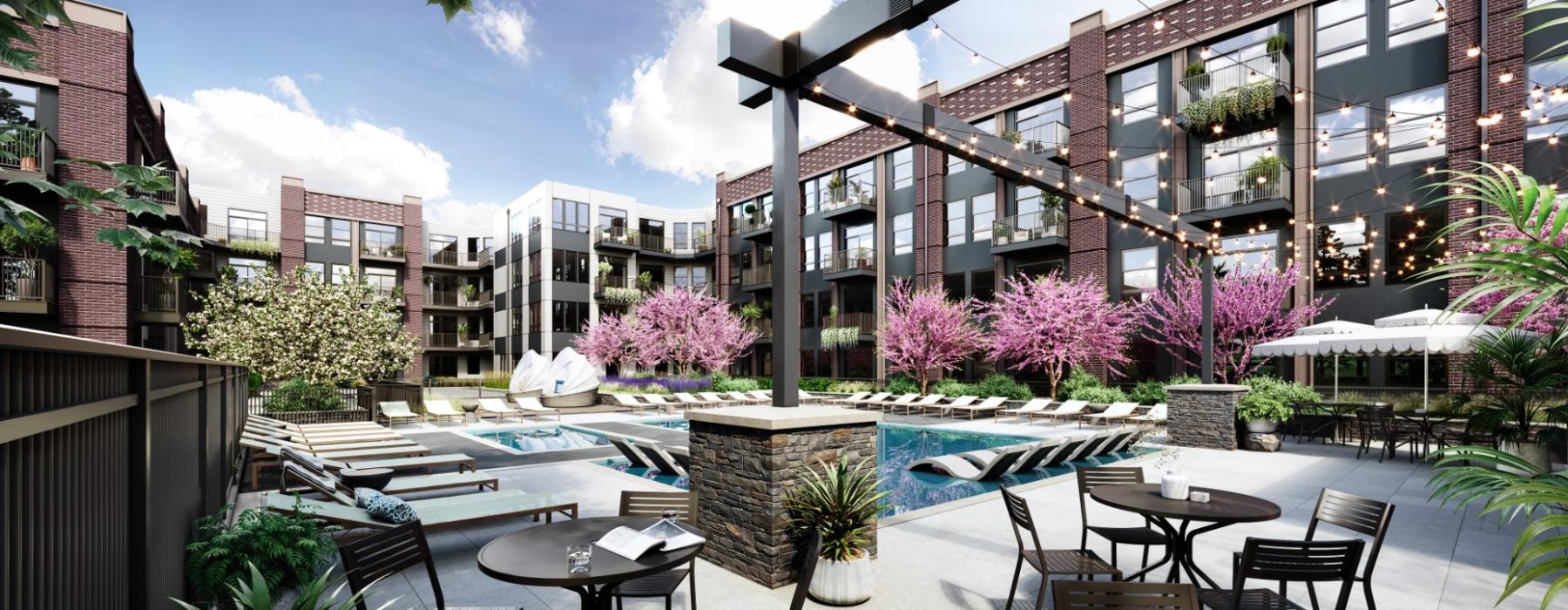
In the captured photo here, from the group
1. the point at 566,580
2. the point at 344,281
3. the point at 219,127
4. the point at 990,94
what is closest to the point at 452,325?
the point at 344,281

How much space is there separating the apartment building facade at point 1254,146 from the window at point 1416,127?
0.16ft

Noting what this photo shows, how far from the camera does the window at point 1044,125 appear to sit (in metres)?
23.8

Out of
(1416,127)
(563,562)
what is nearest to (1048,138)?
(1416,127)

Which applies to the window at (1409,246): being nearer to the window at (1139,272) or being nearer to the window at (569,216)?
the window at (1139,272)

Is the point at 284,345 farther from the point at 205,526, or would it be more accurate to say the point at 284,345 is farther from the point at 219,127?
the point at 219,127

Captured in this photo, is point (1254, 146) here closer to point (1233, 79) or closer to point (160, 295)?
point (1233, 79)

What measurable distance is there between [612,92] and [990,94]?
1948 inches

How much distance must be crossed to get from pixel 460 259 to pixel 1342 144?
4484 cm

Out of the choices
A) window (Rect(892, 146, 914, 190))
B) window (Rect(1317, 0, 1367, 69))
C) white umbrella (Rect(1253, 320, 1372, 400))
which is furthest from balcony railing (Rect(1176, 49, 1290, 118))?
window (Rect(892, 146, 914, 190))

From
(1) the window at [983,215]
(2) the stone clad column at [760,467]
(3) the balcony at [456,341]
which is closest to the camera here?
(2) the stone clad column at [760,467]

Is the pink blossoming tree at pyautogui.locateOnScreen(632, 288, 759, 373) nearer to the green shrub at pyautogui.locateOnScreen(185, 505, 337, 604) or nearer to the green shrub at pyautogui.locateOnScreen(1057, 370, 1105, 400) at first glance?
the green shrub at pyautogui.locateOnScreen(1057, 370, 1105, 400)

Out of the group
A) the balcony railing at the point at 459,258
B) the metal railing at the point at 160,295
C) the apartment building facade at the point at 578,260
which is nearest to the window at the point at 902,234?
the apartment building facade at the point at 578,260

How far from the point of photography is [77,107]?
659 inches

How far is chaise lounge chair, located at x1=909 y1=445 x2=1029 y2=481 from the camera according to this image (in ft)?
33.3
